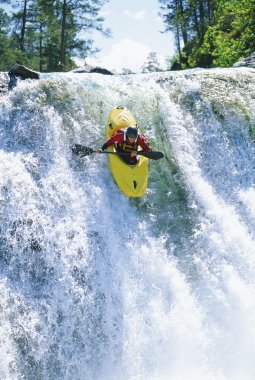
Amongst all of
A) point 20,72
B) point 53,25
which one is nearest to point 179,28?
point 53,25

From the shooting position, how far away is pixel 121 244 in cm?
678

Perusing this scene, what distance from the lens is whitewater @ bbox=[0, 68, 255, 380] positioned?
19.0 feet

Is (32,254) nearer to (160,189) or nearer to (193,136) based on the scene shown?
(160,189)

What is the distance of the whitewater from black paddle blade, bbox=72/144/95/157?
22 cm

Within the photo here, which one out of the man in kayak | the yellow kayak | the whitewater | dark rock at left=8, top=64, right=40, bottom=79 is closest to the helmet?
the man in kayak

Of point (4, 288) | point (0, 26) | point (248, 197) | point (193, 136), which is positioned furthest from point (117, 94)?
point (0, 26)

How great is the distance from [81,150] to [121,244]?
1.78 meters

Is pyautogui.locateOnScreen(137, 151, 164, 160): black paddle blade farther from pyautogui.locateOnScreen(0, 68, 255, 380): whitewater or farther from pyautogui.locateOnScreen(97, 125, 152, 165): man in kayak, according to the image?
pyautogui.locateOnScreen(0, 68, 255, 380): whitewater

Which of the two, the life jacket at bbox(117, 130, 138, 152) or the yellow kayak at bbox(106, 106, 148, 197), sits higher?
the life jacket at bbox(117, 130, 138, 152)

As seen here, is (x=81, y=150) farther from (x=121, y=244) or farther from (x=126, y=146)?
(x=121, y=244)

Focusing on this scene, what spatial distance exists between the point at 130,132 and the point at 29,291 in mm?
3072

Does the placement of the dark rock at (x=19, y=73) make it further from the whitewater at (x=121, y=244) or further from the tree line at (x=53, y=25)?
the tree line at (x=53, y=25)

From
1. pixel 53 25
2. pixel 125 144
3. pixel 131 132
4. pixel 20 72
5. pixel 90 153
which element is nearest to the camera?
pixel 131 132

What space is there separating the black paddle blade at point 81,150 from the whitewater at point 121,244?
0.72ft
